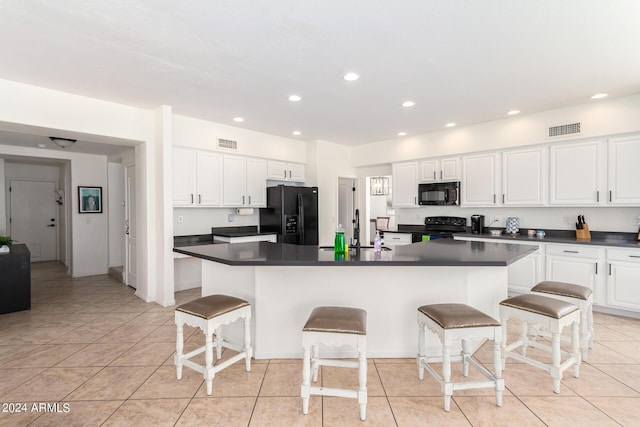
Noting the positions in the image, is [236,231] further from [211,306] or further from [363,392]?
[363,392]

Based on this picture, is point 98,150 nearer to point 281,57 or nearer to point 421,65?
point 281,57

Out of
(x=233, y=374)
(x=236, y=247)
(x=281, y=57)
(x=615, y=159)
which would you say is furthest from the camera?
(x=615, y=159)

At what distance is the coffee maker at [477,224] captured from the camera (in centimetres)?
518

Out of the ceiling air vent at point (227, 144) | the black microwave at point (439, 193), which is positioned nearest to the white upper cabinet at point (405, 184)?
the black microwave at point (439, 193)

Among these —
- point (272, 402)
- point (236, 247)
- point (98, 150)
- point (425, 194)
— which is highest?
point (98, 150)

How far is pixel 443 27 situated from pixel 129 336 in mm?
3938

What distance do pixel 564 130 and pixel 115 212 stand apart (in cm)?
764

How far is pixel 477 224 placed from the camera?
5.18m

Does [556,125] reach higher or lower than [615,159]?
higher

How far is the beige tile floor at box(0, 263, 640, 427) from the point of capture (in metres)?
1.97

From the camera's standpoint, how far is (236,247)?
309 centimetres

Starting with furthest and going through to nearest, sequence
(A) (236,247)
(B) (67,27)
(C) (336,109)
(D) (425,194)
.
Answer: (D) (425,194) → (C) (336,109) → (A) (236,247) → (B) (67,27)

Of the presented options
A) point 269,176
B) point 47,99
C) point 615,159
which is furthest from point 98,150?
point 615,159

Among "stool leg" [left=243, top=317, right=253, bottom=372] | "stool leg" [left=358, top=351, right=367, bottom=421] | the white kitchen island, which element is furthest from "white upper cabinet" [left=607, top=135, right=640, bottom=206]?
"stool leg" [left=243, top=317, right=253, bottom=372]
